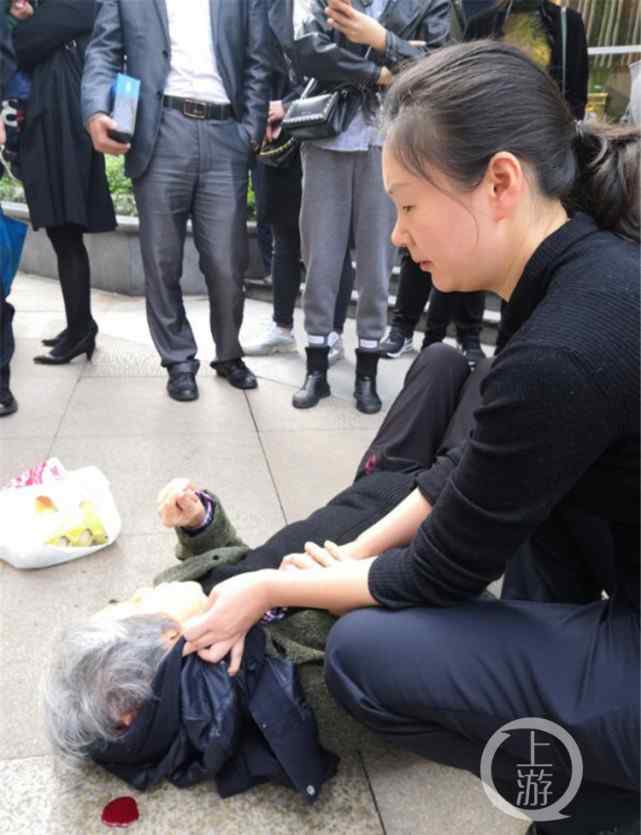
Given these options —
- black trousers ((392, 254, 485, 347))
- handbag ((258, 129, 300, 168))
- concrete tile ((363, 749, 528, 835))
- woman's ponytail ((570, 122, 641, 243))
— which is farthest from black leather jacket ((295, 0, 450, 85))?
concrete tile ((363, 749, 528, 835))

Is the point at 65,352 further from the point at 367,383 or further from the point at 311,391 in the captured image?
the point at 367,383

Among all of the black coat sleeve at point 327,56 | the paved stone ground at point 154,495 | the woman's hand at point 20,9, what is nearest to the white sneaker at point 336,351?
the paved stone ground at point 154,495

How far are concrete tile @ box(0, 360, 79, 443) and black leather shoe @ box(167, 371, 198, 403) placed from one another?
0.52 metres

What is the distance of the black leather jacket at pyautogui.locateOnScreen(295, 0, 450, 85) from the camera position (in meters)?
3.03

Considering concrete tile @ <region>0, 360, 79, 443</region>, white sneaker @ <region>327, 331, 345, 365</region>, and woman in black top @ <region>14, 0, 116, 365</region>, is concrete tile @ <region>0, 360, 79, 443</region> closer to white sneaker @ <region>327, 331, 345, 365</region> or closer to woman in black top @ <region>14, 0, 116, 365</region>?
woman in black top @ <region>14, 0, 116, 365</region>

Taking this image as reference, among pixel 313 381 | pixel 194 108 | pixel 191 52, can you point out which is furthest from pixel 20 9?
pixel 313 381

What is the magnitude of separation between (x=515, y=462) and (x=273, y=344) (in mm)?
3546

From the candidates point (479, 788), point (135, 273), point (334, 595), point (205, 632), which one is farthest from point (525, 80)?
point (135, 273)

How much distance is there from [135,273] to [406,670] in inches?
220

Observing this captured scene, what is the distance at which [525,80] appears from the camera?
1.21 m

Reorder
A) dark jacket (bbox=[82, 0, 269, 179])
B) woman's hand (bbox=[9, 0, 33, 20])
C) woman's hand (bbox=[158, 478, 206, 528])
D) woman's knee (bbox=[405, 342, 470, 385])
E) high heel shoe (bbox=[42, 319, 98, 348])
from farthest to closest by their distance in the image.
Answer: high heel shoe (bbox=[42, 319, 98, 348]) → woman's hand (bbox=[9, 0, 33, 20]) → dark jacket (bbox=[82, 0, 269, 179]) → woman's knee (bbox=[405, 342, 470, 385]) → woman's hand (bbox=[158, 478, 206, 528])

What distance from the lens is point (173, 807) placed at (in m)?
1.49

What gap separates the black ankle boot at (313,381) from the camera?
12.1ft

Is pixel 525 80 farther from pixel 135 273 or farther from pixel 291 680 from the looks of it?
pixel 135 273
